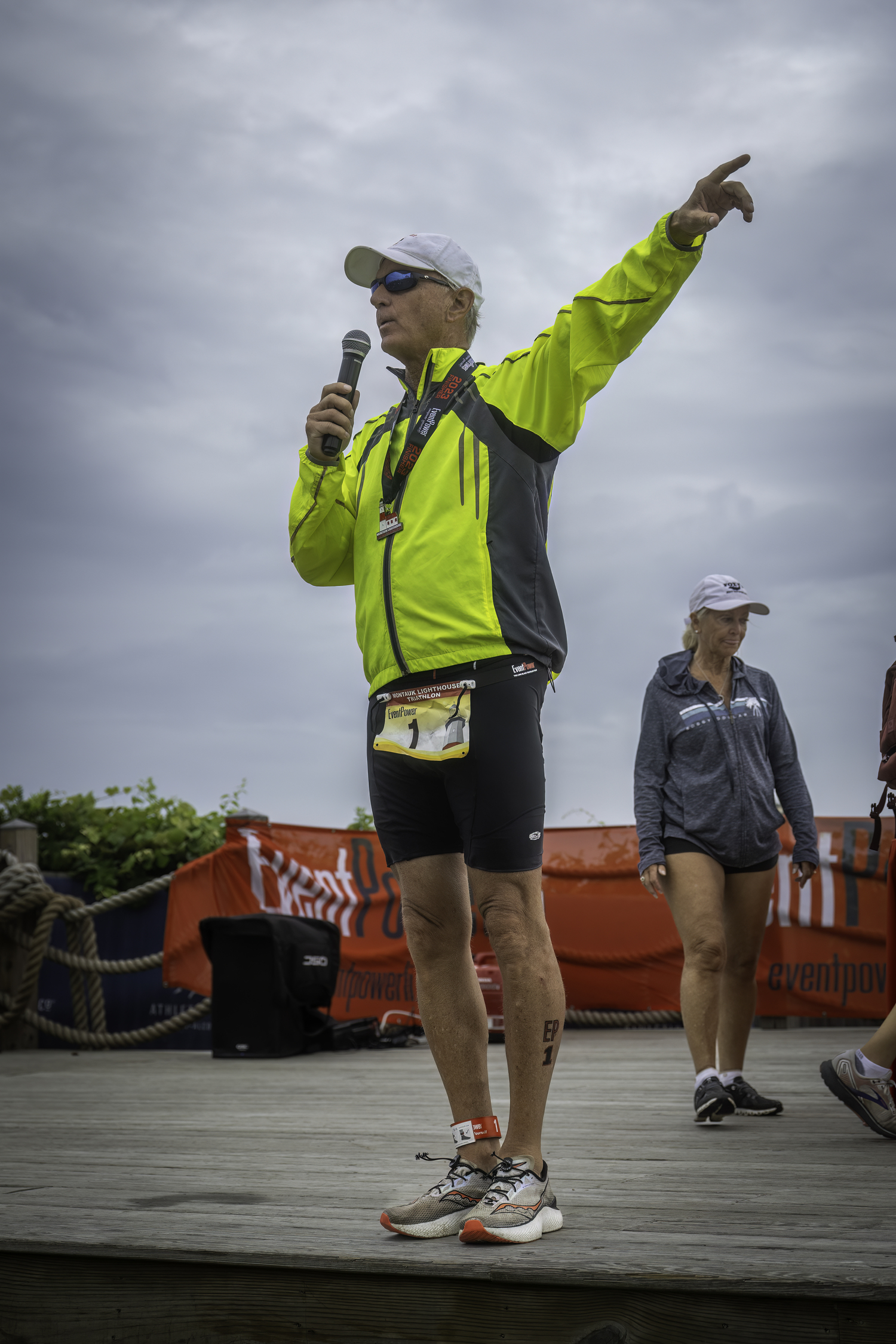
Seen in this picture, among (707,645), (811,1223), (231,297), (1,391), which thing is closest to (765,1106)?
(707,645)

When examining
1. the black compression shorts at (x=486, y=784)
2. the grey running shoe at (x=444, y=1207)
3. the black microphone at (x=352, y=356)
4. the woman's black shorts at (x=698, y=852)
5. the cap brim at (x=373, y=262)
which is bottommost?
the grey running shoe at (x=444, y=1207)

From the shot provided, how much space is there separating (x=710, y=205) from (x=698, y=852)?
248 centimetres

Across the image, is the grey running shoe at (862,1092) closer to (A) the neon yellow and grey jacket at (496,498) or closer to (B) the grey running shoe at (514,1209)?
(B) the grey running shoe at (514,1209)

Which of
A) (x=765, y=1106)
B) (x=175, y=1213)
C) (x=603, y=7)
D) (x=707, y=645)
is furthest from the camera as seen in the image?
(x=603, y=7)

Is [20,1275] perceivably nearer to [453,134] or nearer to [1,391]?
[453,134]

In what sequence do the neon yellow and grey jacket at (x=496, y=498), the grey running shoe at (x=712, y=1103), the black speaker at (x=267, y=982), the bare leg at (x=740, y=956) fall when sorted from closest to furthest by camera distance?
the neon yellow and grey jacket at (x=496, y=498) → the grey running shoe at (x=712, y=1103) → the bare leg at (x=740, y=956) → the black speaker at (x=267, y=982)

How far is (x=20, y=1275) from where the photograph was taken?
1.99 m

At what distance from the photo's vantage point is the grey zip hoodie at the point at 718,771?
4027 mm

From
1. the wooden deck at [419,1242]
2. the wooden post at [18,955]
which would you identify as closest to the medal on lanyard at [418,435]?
the wooden deck at [419,1242]

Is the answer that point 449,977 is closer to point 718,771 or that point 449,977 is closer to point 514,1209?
point 514,1209

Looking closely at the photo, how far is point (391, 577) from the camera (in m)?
2.35

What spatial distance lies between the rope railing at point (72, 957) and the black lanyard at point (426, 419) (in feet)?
20.3

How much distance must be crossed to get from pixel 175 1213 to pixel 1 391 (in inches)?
650

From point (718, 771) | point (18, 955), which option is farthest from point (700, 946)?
point (18, 955)
